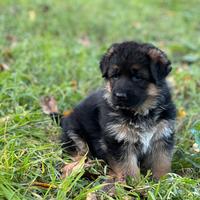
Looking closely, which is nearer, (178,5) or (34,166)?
(34,166)

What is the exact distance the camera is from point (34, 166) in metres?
4.40

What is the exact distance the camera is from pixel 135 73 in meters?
4.71

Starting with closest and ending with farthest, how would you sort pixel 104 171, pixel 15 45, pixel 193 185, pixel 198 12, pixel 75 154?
1. pixel 193 185
2. pixel 104 171
3. pixel 75 154
4. pixel 15 45
5. pixel 198 12

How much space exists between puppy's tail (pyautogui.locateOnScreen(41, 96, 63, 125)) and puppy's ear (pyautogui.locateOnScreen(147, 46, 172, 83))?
146 centimetres

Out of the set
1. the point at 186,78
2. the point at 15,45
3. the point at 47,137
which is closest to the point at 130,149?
the point at 47,137

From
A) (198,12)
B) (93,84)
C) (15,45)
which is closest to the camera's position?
(93,84)

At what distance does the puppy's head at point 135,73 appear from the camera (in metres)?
4.70

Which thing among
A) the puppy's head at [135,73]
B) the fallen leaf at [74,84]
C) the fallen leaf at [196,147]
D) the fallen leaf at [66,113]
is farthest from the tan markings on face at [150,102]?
the fallen leaf at [74,84]

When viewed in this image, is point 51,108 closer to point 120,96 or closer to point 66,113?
point 66,113

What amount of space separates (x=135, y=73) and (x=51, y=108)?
5.51 ft

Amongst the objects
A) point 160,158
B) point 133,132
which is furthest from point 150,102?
point 160,158

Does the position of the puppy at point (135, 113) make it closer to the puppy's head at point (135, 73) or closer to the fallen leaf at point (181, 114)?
the puppy's head at point (135, 73)

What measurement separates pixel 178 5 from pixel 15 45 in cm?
638

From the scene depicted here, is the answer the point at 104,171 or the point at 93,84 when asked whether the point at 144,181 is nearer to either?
the point at 104,171
